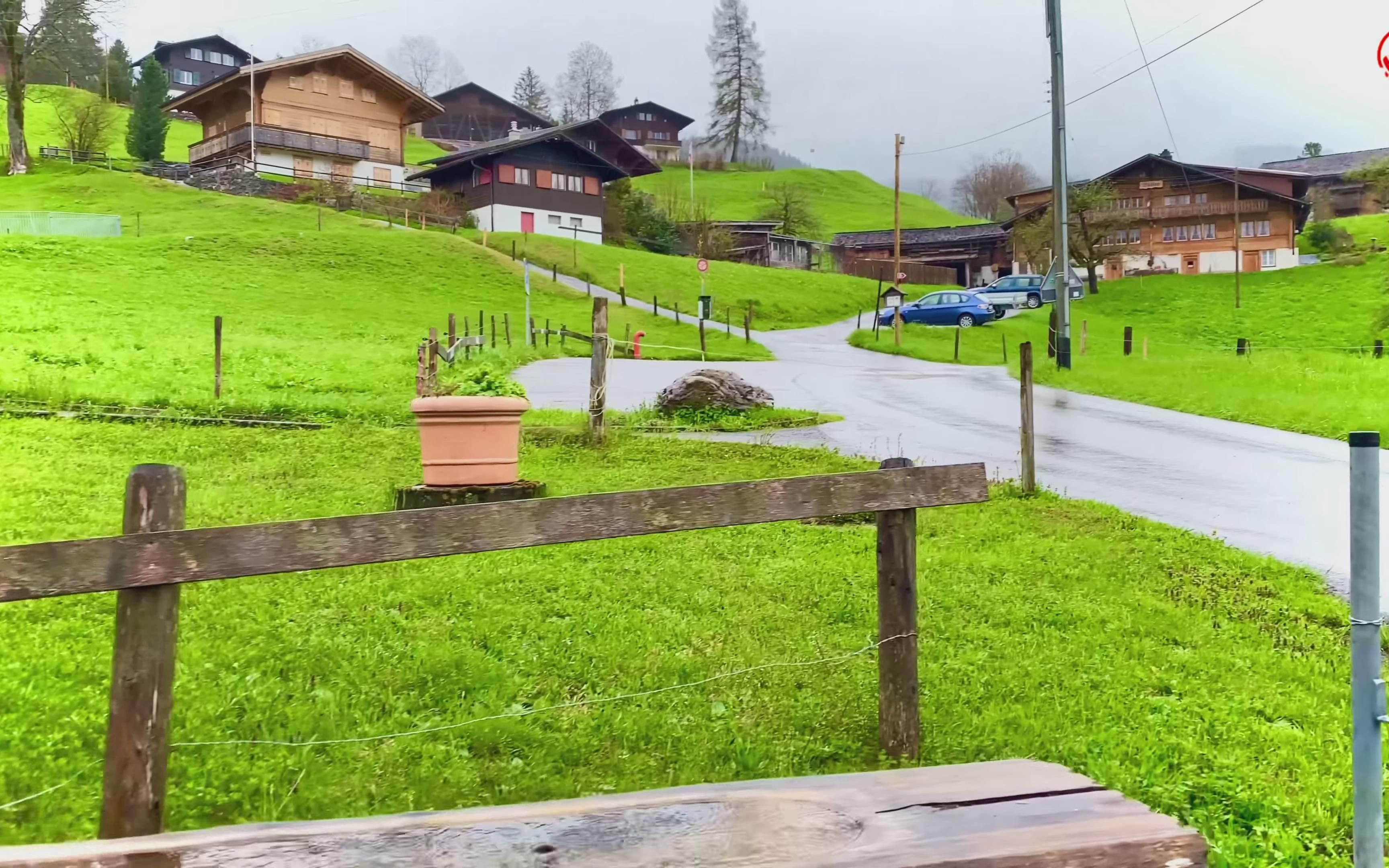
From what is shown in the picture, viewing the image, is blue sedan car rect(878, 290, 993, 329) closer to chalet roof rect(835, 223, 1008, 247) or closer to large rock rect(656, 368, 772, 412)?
large rock rect(656, 368, 772, 412)

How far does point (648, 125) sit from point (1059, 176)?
90790mm

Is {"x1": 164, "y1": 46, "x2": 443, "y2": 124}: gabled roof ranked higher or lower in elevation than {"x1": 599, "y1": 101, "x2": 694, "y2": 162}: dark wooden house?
lower

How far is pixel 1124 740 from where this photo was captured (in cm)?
417

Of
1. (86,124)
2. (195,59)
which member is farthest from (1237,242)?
(195,59)

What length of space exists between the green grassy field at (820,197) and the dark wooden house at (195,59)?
43.3 m

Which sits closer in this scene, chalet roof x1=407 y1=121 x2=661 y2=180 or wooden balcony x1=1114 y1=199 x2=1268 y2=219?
chalet roof x1=407 y1=121 x2=661 y2=180

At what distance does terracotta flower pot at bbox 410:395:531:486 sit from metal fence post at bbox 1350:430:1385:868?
21.3ft

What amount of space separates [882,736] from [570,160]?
58785mm

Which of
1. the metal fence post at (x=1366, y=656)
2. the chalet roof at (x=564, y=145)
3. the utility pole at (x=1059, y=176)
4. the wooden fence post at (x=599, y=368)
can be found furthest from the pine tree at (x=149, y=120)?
the metal fence post at (x=1366, y=656)

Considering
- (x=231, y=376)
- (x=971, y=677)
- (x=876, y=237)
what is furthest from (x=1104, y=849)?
(x=876, y=237)

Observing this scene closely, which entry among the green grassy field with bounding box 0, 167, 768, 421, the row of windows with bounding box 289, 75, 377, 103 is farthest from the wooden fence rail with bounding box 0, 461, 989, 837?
the row of windows with bounding box 289, 75, 377, 103

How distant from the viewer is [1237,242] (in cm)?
5344

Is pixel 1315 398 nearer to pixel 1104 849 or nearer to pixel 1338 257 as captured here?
pixel 1104 849

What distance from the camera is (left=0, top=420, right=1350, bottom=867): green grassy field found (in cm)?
368
